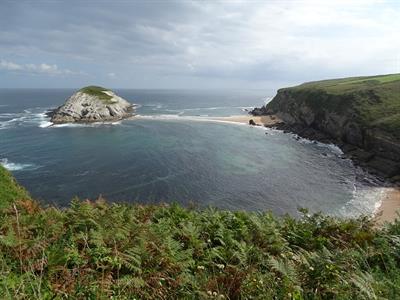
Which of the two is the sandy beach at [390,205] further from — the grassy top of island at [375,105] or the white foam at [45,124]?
the white foam at [45,124]

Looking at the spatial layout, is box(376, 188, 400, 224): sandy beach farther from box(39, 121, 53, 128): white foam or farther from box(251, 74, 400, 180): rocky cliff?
box(39, 121, 53, 128): white foam

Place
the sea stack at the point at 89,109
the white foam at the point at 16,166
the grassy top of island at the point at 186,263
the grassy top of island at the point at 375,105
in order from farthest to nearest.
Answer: the sea stack at the point at 89,109
the grassy top of island at the point at 375,105
the white foam at the point at 16,166
the grassy top of island at the point at 186,263

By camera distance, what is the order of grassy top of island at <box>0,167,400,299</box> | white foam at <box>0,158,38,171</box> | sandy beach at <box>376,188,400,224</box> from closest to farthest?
grassy top of island at <box>0,167,400,299</box>, sandy beach at <box>376,188,400,224</box>, white foam at <box>0,158,38,171</box>

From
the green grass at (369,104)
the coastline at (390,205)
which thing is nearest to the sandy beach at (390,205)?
the coastline at (390,205)

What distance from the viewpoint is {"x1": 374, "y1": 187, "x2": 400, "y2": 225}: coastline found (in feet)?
111

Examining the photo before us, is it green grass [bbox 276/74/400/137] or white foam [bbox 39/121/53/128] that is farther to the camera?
white foam [bbox 39/121/53/128]

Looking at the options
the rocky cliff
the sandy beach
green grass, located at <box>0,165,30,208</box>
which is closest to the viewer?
green grass, located at <box>0,165,30,208</box>

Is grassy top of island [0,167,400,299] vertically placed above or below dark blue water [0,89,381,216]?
above

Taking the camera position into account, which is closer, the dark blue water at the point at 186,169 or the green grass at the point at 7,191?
the green grass at the point at 7,191

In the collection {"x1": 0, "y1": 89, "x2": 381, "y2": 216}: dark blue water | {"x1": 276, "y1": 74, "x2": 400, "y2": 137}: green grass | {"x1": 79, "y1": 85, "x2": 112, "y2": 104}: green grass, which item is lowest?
{"x1": 0, "y1": 89, "x2": 381, "y2": 216}: dark blue water

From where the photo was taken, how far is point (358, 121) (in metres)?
64.8

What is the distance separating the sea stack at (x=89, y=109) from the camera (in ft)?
317

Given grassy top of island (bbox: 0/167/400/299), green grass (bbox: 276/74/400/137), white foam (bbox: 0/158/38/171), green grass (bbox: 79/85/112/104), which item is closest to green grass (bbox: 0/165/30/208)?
grassy top of island (bbox: 0/167/400/299)

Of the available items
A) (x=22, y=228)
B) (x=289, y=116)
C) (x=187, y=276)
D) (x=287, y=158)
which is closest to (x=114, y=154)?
(x=287, y=158)
